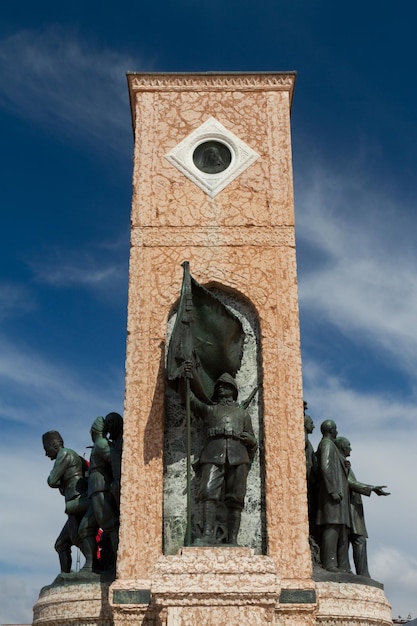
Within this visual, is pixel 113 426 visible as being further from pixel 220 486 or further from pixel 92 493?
pixel 220 486

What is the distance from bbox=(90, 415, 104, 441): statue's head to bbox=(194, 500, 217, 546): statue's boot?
1.89 meters

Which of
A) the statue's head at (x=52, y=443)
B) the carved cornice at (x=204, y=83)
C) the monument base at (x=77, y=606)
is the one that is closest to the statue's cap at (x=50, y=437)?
the statue's head at (x=52, y=443)

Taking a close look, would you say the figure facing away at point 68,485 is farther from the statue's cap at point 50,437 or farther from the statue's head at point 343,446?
the statue's head at point 343,446

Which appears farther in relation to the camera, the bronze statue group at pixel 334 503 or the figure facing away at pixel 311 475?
the figure facing away at pixel 311 475

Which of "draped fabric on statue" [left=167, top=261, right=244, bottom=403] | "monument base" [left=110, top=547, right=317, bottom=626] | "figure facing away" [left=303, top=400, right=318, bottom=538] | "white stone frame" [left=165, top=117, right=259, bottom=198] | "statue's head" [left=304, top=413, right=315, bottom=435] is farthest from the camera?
"white stone frame" [left=165, top=117, right=259, bottom=198]

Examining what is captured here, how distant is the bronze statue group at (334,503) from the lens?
9.68m

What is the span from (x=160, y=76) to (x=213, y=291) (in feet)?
10.5

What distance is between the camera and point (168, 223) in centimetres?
1048

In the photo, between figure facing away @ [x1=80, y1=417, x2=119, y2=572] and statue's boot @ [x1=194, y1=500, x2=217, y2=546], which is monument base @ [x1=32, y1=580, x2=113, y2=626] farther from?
statue's boot @ [x1=194, y1=500, x2=217, y2=546]

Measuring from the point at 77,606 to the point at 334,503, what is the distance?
10.4 ft

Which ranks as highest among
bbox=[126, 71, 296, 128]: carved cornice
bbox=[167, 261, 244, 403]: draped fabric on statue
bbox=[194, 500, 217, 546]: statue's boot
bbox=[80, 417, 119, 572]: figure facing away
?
bbox=[126, 71, 296, 128]: carved cornice

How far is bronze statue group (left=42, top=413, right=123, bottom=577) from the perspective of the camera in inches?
374

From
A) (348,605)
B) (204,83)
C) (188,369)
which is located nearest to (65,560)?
(188,369)

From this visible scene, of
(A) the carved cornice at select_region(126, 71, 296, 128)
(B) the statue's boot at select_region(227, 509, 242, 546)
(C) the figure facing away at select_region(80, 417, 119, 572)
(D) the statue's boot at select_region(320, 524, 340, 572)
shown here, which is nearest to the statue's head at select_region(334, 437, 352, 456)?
(D) the statue's boot at select_region(320, 524, 340, 572)
